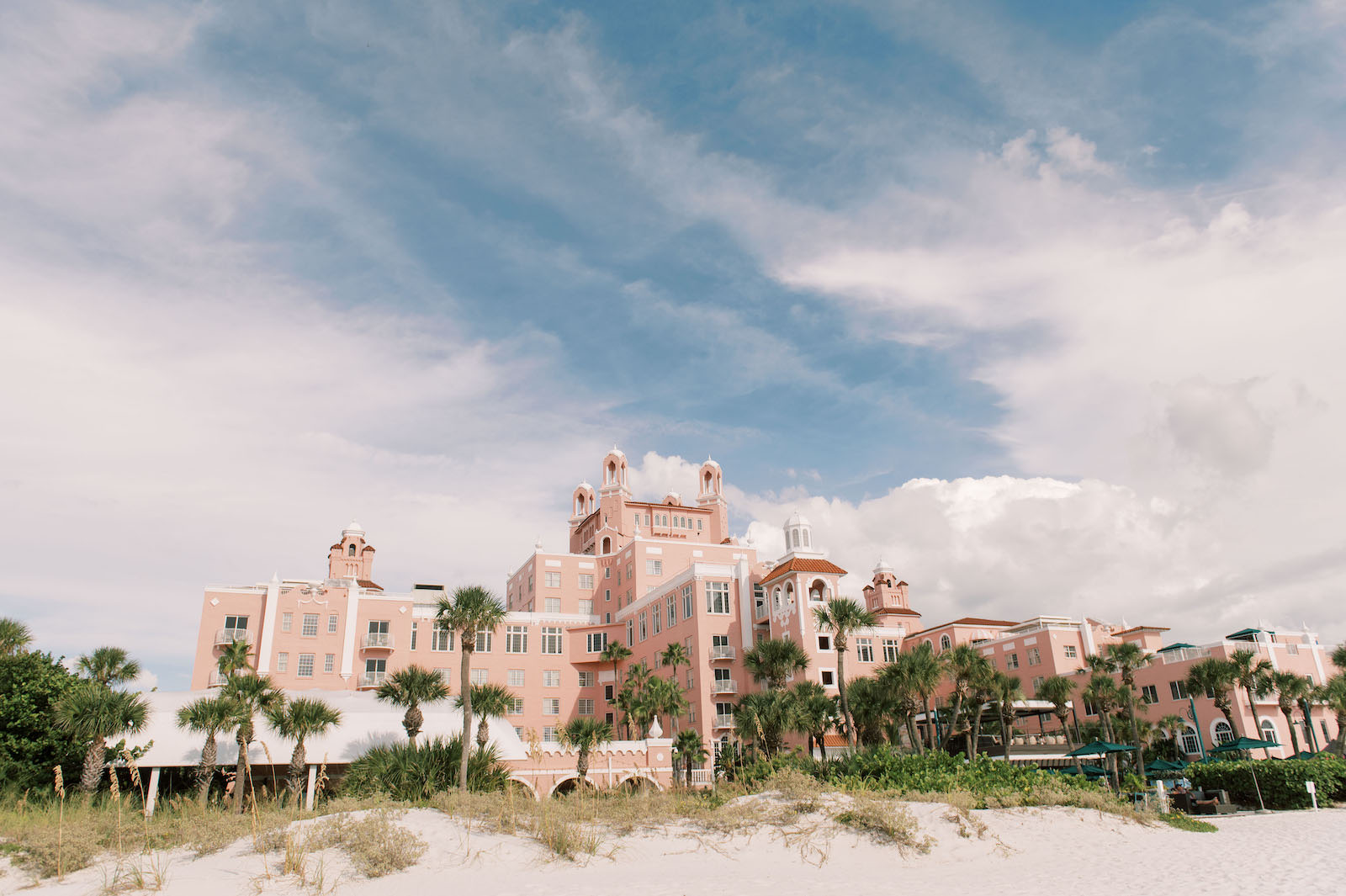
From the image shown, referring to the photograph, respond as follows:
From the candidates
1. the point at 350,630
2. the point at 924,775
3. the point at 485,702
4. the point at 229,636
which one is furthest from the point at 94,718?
the point at 350,630

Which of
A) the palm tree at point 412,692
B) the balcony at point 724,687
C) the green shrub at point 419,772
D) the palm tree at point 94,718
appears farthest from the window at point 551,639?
the green shrub at point 419,772

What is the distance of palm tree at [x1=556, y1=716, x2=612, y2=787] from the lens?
3934 cm

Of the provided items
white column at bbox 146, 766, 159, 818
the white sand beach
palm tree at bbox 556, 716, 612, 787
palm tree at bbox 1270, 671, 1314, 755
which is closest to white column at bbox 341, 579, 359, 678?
white column at bbox 146, 766, 159, 818

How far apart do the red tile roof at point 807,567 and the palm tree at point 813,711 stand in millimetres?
8608

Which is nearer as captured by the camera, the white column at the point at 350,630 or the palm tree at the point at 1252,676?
the palm tree at the point at 1252,676

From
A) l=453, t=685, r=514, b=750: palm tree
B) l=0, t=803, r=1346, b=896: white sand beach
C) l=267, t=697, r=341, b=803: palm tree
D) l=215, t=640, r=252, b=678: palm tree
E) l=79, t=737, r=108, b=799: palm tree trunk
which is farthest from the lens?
l=215, t=640, r=252, b=678: palm tree

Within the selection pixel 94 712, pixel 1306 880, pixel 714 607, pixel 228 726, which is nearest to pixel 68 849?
pixel 94 712

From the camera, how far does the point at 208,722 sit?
33.1 m

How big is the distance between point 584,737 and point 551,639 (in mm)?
27686

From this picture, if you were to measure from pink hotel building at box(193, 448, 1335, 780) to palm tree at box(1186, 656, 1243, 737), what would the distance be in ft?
3.11

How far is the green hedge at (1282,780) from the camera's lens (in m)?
32.8

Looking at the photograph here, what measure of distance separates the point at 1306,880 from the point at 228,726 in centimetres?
3515

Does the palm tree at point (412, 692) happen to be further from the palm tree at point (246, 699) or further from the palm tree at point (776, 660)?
the palm tree at point (776, 660)

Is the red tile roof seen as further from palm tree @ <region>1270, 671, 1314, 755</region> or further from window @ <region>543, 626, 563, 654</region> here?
palm tree @ <region>1270, 671, 1314, 755</region>
